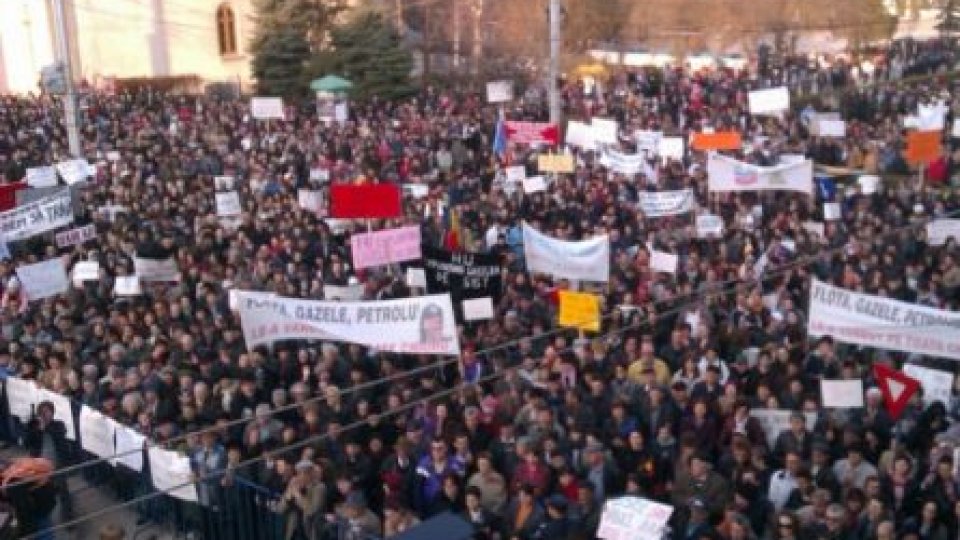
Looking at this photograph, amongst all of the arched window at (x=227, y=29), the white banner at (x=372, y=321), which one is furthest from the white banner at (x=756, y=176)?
the arched window at (x=227, y=29)

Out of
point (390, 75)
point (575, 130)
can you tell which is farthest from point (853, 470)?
point (390, 75)

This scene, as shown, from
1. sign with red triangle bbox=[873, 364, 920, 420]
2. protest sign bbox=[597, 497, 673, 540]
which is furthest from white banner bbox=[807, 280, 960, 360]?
protest sign bbox=[597, 497, 673, 540]

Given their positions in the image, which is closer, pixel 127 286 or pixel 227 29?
pixel 127 286

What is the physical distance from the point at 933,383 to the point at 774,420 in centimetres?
149

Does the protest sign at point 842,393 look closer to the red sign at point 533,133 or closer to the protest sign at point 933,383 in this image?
the protest sign at point 933,383

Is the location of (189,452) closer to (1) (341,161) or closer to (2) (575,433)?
(2) (575,433)

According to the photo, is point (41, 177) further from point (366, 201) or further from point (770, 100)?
point (770, 100)

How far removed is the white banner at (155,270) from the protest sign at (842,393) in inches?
353

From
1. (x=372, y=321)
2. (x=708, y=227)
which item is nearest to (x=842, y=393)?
(x=372, y=321)

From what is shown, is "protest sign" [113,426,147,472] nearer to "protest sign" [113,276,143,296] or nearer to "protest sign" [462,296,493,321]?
"protest sign" [462,296,493,321]

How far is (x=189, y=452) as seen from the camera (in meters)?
9.95

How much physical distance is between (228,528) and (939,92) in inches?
1094

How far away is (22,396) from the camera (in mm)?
11945

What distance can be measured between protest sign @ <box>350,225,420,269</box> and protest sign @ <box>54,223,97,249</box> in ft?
15.1
